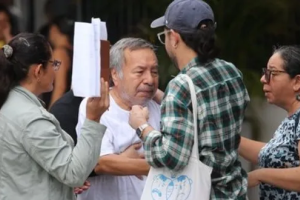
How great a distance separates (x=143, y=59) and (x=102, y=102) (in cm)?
76

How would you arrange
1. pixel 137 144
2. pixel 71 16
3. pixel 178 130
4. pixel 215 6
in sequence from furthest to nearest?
pixel 71 16, pixel 215 6, pixel 137 144, pixel 178 130

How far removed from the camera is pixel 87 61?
3689 mm

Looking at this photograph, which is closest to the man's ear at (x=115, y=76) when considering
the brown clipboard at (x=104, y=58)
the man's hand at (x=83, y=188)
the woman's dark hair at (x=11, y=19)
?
the man's hand at (x=83, y=188)

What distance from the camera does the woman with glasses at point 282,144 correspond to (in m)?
4.11

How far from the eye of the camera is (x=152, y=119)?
4.61 metres

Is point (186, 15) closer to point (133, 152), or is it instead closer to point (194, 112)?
point (194, 112)

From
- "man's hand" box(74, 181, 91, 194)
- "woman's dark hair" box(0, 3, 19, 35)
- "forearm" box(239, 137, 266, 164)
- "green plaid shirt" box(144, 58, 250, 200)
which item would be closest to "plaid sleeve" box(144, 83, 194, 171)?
"green plaid shirt" box(144, 58, 250, 200)

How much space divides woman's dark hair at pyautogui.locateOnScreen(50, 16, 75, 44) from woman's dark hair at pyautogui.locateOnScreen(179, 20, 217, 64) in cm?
378

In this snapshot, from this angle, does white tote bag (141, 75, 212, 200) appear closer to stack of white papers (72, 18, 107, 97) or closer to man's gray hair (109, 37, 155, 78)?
stack of white papers (72, 18, 107, 97)


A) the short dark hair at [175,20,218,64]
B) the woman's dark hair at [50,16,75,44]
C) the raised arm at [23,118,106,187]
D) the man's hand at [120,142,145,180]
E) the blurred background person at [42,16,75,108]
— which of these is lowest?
the blurred background person at [42,16,75,108]

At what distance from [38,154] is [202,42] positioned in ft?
2.76

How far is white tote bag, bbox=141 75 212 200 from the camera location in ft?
12.4

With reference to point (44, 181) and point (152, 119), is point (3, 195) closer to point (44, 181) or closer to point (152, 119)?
point (44, 181)

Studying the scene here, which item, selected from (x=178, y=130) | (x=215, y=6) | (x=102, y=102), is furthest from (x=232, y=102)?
(x=215, y=6)
